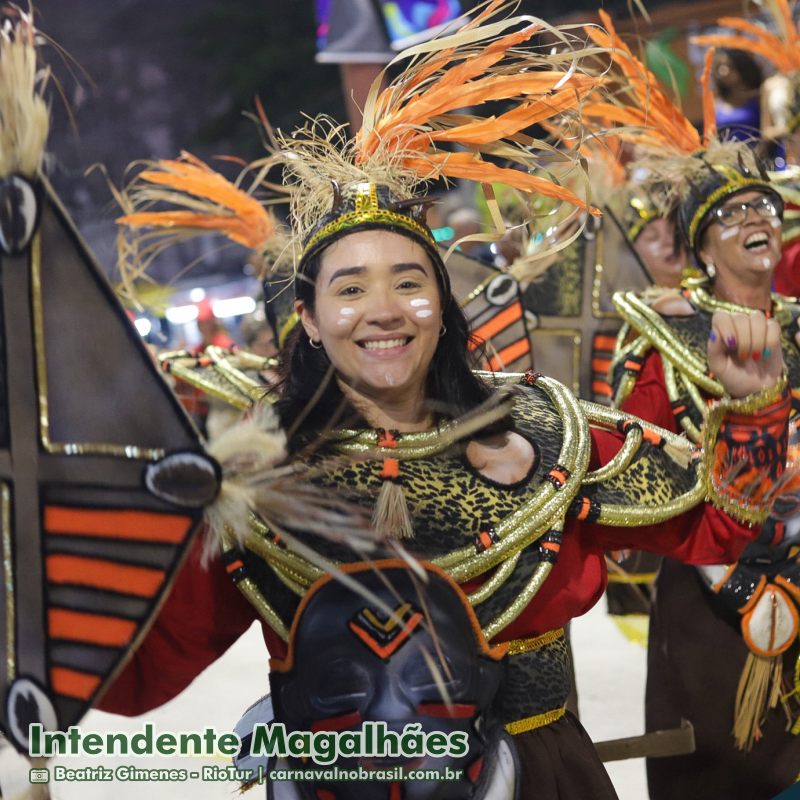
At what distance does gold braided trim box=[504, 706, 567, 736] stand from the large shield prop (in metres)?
0.68

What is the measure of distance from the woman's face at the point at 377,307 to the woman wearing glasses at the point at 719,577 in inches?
44.4

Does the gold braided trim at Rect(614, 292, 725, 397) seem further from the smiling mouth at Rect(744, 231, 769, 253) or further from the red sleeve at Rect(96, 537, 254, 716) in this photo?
the red sleeve at Rect(96, 537, 254, 716)

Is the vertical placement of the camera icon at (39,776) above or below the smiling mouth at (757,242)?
below

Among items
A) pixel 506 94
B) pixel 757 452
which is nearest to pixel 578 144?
pixel 506 94

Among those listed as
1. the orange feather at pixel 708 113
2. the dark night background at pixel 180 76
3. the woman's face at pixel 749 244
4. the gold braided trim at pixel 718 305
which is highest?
the dark night background at pixel 180 76

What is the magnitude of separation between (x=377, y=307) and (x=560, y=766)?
81cm

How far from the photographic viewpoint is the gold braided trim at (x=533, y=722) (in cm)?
187

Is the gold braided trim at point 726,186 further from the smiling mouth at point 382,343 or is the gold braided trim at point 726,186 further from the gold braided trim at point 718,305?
the smiling mouth at point 382,343

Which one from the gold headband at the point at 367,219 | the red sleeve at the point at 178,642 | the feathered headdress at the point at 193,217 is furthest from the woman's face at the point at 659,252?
the red sleeve at the point at 178,642

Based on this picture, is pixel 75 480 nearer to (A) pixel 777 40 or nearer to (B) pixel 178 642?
(B) pixel 178 642

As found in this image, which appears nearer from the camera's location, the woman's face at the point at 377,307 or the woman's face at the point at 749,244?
the woman's face at the point at 377,307

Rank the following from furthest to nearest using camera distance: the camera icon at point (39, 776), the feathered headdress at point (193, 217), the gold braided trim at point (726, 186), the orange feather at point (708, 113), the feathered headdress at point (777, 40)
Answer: the feathered headdress at point (777, 40) → the orange feather at point (708, 113) → the gold braided trim at point (726, 186) → the feathered headdress at point (193, 217) → the camera icon at point (39, 776)

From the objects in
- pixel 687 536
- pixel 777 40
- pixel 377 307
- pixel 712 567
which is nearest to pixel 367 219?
pixel 377 307

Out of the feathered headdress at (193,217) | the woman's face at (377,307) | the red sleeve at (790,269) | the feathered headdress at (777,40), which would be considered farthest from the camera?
the red sleeve at (790,269)
